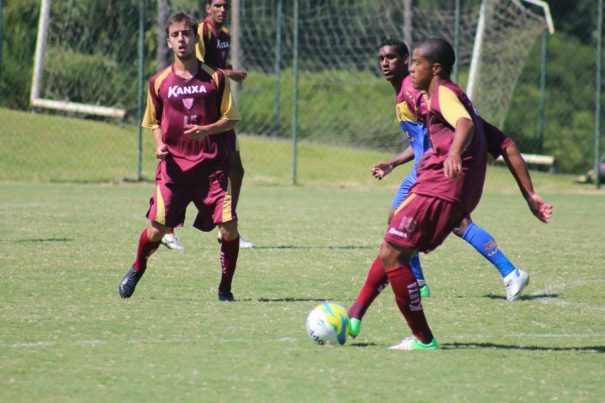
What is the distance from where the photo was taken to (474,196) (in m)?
6.20

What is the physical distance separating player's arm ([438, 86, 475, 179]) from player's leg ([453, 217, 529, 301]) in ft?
7.40

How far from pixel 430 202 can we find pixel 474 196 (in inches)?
11.1

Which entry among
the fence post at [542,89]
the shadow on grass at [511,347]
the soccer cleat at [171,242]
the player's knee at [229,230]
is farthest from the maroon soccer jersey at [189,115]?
the fence post at [542,89]

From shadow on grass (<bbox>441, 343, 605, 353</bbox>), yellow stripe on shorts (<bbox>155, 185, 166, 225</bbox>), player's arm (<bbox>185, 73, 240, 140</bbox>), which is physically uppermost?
player's arm (<bbox>185, 73, 240, 140</bbox>)

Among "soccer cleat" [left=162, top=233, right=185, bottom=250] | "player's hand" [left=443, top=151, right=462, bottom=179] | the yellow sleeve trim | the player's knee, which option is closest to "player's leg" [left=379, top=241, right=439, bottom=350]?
"player's hand" [left=443, top=151, right=462, bottom=179]

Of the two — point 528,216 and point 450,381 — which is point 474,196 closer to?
point 450,381

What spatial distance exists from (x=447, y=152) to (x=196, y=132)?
87.6 inches

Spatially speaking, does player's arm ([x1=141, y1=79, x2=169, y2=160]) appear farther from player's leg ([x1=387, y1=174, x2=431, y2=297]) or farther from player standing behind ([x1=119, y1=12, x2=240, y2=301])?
player's leg ([x1=387, y1=174, x2=431, y2=297])

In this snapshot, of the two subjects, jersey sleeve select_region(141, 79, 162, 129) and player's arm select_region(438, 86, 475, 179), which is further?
jersey sleeve select_region(141, 79, 162, 129)

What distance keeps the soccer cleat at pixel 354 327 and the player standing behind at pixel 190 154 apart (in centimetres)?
167

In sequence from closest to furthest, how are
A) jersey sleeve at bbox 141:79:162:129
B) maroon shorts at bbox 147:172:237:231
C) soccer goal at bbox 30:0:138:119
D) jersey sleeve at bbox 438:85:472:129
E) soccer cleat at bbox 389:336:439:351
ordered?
jersey sleeve at bbox 438:85:472:129 < soccer cleat at bbox 389:336:439:351 < maroon shorts at bbox 147:172:237:231 < jersey sleeve at bbox 141:79:162:129 < soccer goal at bbox 30:0:138:119

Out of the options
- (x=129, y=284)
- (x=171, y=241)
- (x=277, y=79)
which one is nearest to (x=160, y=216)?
(x=129, y=284)

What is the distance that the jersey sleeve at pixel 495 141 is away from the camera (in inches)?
249

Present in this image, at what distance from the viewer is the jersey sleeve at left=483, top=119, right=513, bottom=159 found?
633cm
